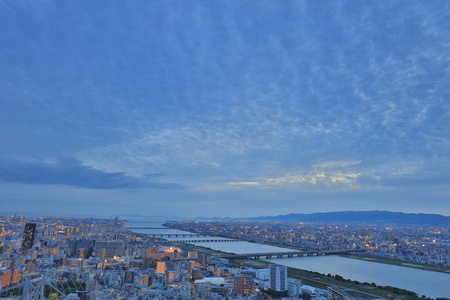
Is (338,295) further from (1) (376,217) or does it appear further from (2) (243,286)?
(1) (376,217)

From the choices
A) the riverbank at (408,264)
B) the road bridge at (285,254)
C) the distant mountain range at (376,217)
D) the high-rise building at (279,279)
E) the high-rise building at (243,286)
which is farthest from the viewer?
the distant mountain range at (376,217)

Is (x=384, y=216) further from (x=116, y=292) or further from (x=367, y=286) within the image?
(x=116, y=292)

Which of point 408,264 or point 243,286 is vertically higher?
point 243,286

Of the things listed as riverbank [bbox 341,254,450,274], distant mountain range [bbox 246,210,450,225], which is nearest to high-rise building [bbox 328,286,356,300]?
riverbank [bbox 341,254,450,274]

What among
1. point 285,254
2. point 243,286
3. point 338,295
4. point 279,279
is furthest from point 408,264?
point 243,286

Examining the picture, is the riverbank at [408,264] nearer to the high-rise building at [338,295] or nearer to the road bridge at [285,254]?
the road bridge at [285,254]

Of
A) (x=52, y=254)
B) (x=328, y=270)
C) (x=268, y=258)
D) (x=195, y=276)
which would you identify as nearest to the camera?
(x=195, y=276)

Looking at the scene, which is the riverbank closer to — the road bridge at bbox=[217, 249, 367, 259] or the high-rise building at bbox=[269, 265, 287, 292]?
the road bridge at bbox=[217, 249, 367, 259]

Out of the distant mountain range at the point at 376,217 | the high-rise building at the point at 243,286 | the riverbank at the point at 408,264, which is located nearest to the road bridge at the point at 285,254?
the riverbank at the point at 408,264

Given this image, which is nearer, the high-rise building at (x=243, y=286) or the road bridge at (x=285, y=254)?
the high-rise building at (x=243, y=286)

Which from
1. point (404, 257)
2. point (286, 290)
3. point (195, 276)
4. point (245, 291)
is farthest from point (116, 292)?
Result: point (404, 257)

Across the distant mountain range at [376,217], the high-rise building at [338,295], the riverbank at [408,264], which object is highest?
the distant mountain range at [376,217]
